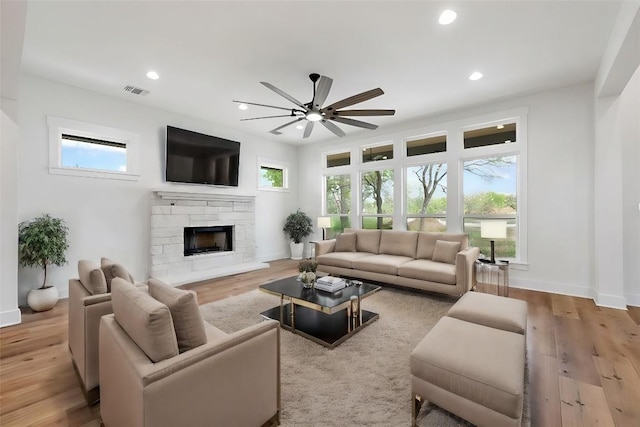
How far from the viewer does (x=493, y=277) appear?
450 cm

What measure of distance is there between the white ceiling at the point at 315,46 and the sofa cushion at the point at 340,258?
2664 millimetres

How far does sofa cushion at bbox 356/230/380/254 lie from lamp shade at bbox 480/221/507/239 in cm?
183

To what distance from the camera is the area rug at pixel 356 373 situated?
171 cm

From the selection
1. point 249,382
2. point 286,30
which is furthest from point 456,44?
point 249,382

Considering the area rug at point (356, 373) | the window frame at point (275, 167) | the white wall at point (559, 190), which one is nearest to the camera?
the area rug at point (356, 373)

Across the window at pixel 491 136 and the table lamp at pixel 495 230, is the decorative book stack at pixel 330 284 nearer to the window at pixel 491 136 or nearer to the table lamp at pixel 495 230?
the table lamp at pixel 495 230

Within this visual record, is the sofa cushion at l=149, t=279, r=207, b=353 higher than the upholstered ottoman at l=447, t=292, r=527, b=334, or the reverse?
the sofa cushion at l=149, t=279, r=207, b=353

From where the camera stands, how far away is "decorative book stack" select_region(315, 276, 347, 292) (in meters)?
3.05

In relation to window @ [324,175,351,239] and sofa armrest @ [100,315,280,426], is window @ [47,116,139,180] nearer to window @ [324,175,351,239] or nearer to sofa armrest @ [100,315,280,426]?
sofa armrest @ [100,315,280,426]

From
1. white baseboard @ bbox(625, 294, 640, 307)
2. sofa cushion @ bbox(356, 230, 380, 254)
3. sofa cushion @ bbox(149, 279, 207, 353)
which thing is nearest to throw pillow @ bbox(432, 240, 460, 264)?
sofa cushion @ bbox(356, 230, 380, 254)

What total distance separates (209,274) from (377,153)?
4316 millimetres

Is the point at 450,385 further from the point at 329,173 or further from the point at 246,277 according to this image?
the point at 329,173

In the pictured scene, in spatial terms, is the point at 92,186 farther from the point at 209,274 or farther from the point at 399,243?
the point at 399,243

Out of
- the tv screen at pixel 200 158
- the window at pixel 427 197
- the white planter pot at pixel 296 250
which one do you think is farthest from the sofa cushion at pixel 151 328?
the white planter pot at pixel 296 250
